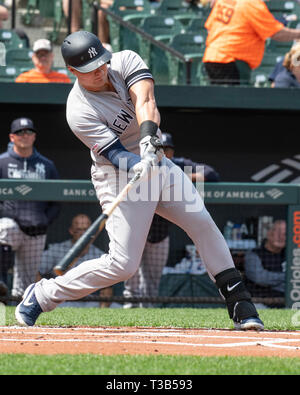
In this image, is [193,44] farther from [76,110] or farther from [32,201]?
[76,110]

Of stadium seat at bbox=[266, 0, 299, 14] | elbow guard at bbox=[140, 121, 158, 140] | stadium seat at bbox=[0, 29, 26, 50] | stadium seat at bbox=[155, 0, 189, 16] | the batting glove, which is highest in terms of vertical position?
elbow guard at bbox=[140, 121, 158, 140]

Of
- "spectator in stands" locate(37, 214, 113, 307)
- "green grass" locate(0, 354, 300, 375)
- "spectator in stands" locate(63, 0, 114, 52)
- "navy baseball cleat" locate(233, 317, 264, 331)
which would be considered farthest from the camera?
"spectator in stands" locate(63, 0, 114, 52)

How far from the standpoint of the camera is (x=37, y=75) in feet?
30.8

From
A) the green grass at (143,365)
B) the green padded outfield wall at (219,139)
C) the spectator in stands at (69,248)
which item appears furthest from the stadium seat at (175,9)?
the green grass at (143,365)

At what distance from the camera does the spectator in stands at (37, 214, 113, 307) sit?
7.77 m

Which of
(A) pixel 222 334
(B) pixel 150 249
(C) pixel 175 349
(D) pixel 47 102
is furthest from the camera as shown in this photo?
(D) pixel 47 102

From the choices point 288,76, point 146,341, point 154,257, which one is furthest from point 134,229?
point 288,76

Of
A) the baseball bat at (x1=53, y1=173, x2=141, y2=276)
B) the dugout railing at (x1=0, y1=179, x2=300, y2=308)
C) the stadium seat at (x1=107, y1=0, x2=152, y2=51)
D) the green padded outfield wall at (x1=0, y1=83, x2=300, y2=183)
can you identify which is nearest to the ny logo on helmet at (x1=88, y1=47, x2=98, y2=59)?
the baseball bat at (x1=53, y1=173, x2=141, y2=276)

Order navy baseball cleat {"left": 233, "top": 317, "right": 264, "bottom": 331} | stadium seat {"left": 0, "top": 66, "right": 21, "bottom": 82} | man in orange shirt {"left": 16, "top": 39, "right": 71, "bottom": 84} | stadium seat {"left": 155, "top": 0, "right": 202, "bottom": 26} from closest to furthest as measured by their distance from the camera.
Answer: navy baseball cleat {"left": 233, "top": 317, "right": 264, "bottom": 331}, man in orange shirt {"left": 16, "top": 39, "right": 71, "bottom": 84}, stadium seat {"left": 0, "top": 66, "right": 21, "bottom": 82}, stadium seat {"left": 155, "top": 0, "right": 202, "bottom": 26}

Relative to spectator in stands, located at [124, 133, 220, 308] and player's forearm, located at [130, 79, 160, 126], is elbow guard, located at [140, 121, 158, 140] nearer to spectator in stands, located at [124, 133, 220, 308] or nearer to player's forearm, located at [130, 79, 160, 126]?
player's forearm, located at [130, 79, 160, 126]

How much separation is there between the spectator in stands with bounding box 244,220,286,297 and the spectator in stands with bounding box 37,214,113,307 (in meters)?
1.34
